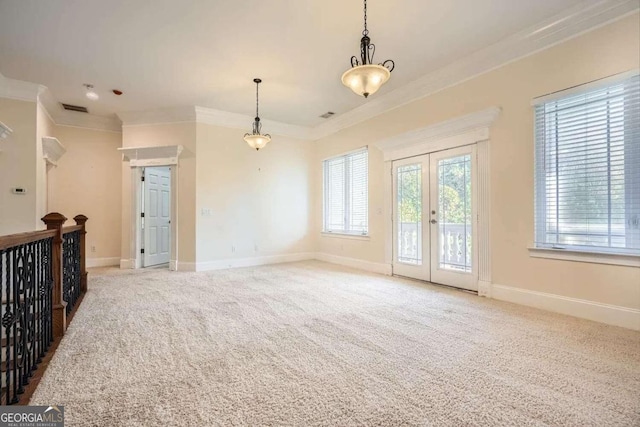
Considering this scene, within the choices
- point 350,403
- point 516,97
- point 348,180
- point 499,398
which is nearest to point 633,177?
point 516,97

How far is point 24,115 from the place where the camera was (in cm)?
482

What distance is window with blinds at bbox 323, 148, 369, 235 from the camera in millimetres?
6059

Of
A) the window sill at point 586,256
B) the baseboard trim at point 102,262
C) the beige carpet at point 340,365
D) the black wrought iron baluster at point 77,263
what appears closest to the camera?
the beige carpet at point 340,365

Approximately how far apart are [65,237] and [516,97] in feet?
17.8

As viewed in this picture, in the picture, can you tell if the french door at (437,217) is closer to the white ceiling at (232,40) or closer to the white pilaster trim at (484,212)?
the white pilaster trim at (484,212)

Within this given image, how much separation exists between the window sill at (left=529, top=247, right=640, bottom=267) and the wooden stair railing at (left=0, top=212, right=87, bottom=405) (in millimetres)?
4530

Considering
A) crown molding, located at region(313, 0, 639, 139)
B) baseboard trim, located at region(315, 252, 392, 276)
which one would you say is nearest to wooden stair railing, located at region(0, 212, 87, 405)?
baseboard trim, located at region(315, 252, 392, 276)

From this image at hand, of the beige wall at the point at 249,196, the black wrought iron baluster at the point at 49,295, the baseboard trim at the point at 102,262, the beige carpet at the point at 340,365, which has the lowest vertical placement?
the beige carpet at the point at 340,365

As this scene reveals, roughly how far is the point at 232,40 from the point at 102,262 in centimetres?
548

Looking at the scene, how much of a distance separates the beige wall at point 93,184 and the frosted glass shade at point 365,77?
237 inches

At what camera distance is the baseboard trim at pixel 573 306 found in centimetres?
284

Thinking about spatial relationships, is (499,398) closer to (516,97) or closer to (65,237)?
(516,97)

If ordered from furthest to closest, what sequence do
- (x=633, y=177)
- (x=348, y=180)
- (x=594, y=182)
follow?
(x=348, y=180) → (x=594, y=182) → (x=633, y=177)

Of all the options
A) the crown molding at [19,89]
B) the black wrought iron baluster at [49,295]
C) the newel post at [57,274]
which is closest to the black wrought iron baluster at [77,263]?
the newel post at [57,274]
